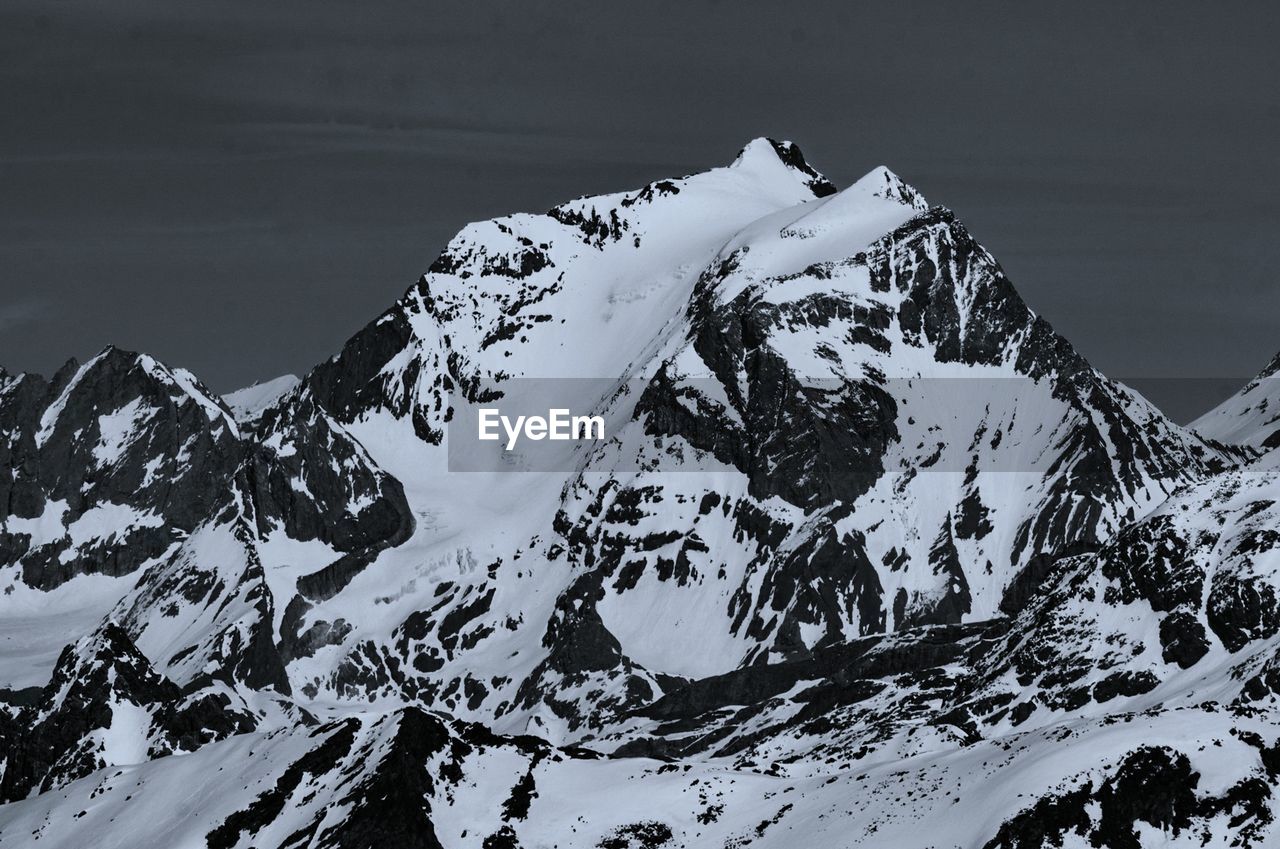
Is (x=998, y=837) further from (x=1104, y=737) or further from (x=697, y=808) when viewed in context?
(x=697, y=808)

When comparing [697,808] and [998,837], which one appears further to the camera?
[697,808]

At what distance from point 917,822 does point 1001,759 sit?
33.0 feet

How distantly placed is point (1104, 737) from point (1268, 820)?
15.3 m

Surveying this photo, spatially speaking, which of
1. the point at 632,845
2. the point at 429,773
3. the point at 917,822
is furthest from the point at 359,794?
the point at 917,822

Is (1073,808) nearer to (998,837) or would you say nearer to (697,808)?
(998,837)

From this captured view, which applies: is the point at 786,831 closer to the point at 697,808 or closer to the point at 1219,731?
the point at 697,808

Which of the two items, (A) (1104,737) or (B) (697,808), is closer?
(A) (1104,737)

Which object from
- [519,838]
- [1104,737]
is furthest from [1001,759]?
[519,838]

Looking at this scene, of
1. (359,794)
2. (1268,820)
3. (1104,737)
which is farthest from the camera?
(359,794)

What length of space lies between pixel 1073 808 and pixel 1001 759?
14972 millimetres

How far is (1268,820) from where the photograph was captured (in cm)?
17188

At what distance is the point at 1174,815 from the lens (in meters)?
175

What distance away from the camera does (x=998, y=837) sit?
578 feet

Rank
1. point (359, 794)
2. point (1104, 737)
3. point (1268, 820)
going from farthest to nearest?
point (359, 794) → point (1104, 737) → point (1268, 820)
